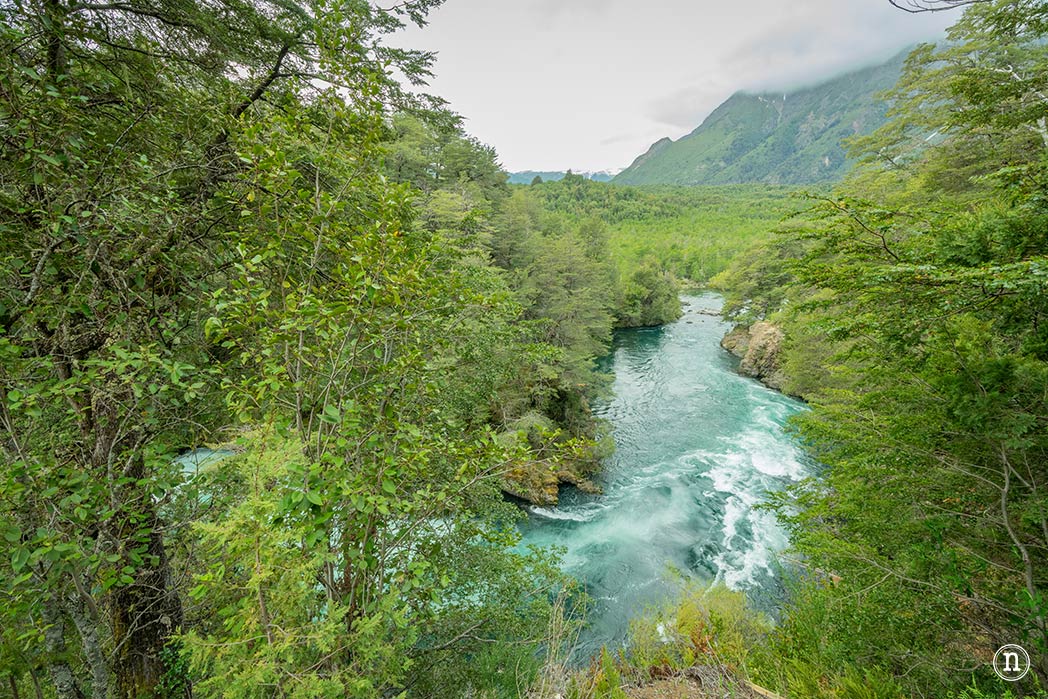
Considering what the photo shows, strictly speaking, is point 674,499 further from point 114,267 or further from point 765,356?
point 114,267

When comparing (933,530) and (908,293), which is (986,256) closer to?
(908,293)

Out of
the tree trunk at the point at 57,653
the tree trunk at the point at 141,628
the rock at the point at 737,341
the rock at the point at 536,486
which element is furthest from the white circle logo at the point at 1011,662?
the rock at the point at 737,341

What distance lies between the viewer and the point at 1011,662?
3201mm

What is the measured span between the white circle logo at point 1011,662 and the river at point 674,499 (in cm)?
543

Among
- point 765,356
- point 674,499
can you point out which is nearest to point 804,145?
point 765,356

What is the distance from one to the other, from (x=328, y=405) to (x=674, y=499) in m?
12.3

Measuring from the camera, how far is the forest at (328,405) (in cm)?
180

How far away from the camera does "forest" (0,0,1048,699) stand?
1.80m

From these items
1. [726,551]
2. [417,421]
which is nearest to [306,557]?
[417,421]

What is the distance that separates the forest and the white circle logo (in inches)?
3.9

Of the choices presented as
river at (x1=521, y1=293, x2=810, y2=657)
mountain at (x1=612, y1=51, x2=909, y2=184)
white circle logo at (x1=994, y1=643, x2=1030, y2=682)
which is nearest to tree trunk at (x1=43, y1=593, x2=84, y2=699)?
river at (x1=521, y1=293, x2=810, y2=657)

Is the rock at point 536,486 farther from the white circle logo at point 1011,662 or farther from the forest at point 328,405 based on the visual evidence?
the white circle logo at point 1011,662

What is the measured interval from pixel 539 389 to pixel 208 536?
37.5ft

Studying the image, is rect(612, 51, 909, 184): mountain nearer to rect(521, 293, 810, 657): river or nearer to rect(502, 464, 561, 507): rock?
rect(521, 293, 810, 657): river
